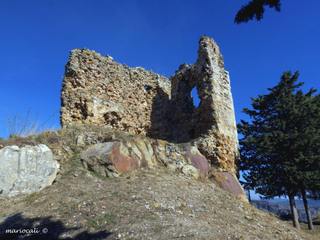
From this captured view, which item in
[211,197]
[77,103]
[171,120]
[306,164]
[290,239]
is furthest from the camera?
[171,120]

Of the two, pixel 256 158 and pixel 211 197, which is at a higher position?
pixel 256 158

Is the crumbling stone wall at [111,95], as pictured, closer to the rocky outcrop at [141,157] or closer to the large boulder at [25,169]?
the rocky outcrop at [141,157]

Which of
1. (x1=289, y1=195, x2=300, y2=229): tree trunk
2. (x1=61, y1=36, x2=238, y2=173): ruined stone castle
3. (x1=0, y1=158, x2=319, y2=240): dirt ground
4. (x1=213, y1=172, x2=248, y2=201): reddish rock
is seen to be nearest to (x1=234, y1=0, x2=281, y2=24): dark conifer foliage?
(x1=0, y1=158, x2=319, y2=240): dirt ground

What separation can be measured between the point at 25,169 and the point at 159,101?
826cm

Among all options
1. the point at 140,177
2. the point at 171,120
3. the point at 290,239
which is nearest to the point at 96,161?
the point at 140,177

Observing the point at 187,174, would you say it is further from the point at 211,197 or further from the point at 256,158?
the point at 256,158

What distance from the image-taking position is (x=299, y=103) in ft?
49.6

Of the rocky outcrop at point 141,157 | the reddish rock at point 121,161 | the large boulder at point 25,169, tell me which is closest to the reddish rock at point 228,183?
the rocky outcrop at point 141,157

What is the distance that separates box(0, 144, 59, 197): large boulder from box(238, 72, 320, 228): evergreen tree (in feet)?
28.3

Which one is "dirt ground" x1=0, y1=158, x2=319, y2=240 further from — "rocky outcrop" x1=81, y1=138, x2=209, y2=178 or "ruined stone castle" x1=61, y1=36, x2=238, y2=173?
"ruined stone castle" x1=61, y1=36, x2=238, y2=173

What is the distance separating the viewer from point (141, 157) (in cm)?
919

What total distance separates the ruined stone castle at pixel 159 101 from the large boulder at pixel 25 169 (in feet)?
11.1

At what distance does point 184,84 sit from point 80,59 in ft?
16.6

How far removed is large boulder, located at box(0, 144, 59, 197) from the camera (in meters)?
7.18
